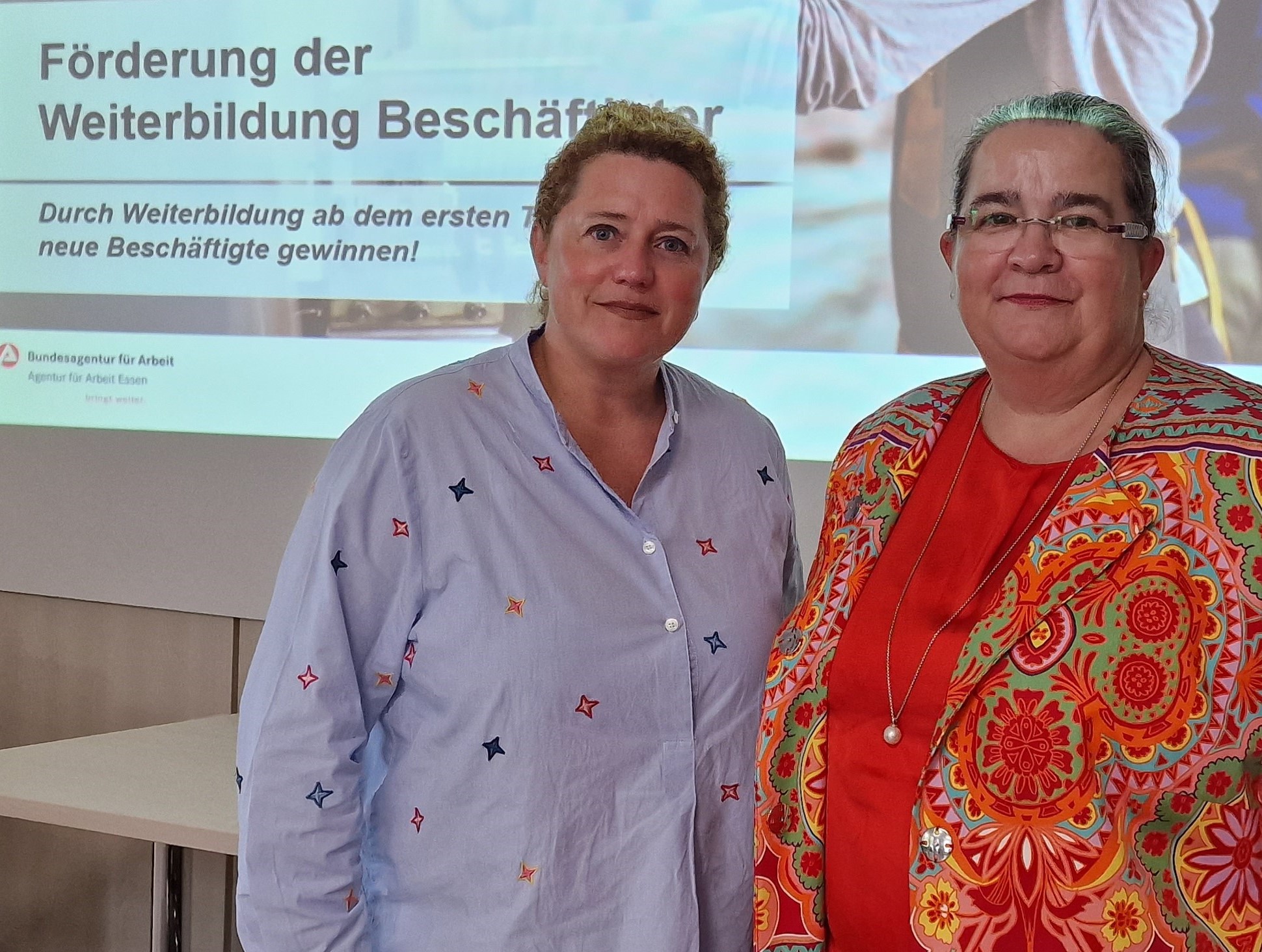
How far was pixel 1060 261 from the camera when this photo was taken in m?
1.44

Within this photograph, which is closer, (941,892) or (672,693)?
(941,892)

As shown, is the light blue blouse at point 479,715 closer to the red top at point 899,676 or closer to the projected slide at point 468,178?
the red top at point 899,676

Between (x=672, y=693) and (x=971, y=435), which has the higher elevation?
(x=971, y=435)

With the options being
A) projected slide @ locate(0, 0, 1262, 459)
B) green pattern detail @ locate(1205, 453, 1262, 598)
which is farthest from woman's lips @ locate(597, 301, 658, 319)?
projected slide @ locate(0, 0, 1262, 459)

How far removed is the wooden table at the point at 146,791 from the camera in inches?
92.5

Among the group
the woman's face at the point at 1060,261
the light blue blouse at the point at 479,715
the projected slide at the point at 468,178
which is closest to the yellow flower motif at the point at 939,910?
the light blue blouse at the point at 479,715

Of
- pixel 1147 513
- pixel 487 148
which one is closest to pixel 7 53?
pixel 487 148

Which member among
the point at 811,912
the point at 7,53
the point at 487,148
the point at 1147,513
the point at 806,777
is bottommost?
the point at 811,912

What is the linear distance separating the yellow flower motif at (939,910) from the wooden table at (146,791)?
4.23 feet

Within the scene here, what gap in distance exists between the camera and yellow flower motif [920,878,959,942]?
1.37 metres

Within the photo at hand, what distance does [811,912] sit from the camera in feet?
4.97

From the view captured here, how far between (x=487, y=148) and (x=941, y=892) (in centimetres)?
214

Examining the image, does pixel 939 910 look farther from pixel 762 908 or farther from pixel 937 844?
pixel 762 908

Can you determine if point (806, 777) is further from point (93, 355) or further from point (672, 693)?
point (93, 355)
